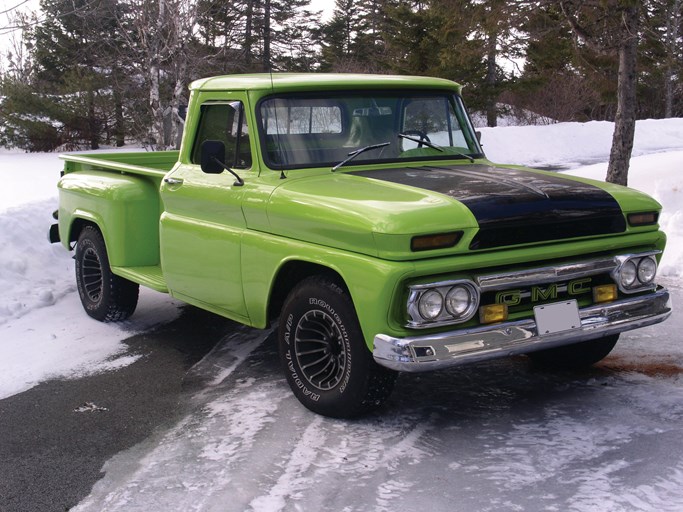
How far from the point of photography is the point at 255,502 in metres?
3.69

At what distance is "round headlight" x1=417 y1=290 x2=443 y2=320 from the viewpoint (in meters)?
4.05

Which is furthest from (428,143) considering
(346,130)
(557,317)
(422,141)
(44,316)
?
(44,316)

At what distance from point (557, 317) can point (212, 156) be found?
7.40 ft

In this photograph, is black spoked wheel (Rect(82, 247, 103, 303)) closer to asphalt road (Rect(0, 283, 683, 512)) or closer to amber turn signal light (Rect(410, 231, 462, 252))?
asphalt road (Rect(0, 283, 683, 512))

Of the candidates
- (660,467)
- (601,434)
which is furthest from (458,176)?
(660,467)

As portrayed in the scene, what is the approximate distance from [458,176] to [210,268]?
1713 millimetres

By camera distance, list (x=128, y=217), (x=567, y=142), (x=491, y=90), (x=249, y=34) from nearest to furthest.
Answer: (x=128, y=217)
(x=567, y=142)
(x=491, y=90)
(x=249, y=34)

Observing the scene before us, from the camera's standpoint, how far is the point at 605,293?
4637 mm

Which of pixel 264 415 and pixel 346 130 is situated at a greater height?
pixel 346 130

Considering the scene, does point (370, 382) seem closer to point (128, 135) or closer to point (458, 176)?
point (458, 176)

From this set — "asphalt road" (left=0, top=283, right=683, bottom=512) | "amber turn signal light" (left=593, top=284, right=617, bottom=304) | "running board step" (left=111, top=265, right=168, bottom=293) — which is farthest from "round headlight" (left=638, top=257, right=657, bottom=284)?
"running board step" (left=111, top=265, right=168, bottom=293)

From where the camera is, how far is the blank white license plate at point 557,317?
14.1 ft

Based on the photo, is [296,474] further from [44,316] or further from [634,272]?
[44,316]

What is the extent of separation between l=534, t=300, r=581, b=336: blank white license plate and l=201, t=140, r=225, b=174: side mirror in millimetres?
2133
